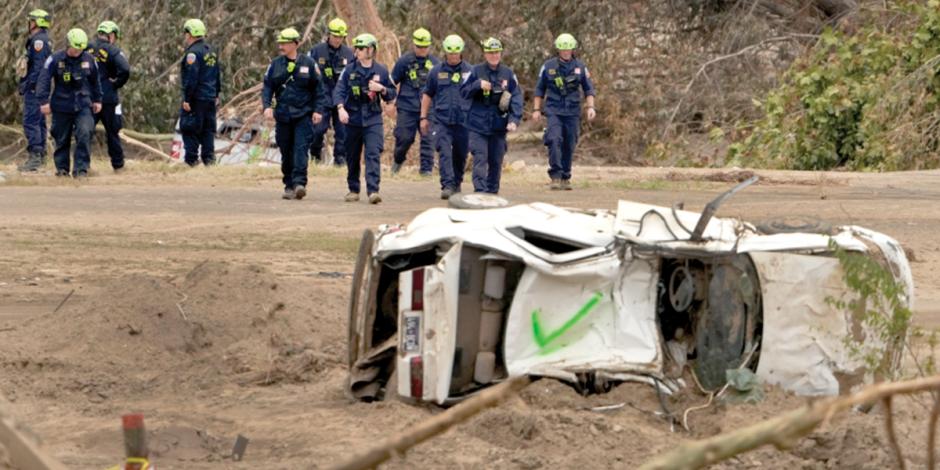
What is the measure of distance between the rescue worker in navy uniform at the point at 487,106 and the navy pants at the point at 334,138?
464 centimetres

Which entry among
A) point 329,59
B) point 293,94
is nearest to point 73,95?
point 329,59

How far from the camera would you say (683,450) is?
2.95 metres

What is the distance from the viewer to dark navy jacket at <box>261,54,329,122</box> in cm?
1712

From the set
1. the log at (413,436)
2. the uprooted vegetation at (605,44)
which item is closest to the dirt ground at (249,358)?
the log at (413,436)

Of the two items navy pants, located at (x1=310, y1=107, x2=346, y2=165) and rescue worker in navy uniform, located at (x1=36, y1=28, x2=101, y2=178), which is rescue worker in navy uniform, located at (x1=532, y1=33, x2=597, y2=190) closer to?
navy pants, located at (x1=310, y1=107, x2=346, y2=165)

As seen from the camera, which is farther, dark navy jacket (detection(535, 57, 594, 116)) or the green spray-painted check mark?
dark navy jacket (detection(535, 57, 594, 116))

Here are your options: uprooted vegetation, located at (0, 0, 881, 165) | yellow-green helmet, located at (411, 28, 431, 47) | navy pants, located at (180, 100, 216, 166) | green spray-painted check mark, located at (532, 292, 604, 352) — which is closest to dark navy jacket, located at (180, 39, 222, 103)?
navy pants, located at (180, 100, 216, 166)

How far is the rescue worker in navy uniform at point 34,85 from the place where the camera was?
72.3 feet

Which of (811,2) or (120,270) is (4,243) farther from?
(811,2)

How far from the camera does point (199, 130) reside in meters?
23.2

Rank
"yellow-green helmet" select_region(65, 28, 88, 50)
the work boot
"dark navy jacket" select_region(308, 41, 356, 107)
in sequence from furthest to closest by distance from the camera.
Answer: the work boot, "dark navy jacket" select_region(308, 41, 356, 107), "yellow-green helmet" select_region(65, 28, 88, 50)

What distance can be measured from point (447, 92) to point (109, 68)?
222 inches

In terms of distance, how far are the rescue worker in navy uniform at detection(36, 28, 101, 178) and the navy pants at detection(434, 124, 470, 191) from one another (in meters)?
4.75

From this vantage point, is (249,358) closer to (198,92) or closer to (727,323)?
(727,323)
